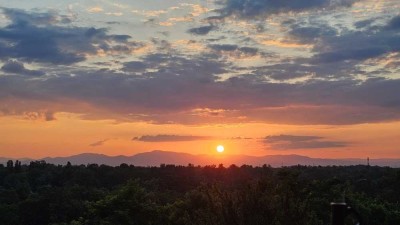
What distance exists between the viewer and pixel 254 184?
1083 centimetres

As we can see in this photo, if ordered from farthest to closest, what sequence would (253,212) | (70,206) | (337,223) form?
(70,206)
(253,212)
(337,223)

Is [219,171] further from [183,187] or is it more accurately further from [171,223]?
[171,223]

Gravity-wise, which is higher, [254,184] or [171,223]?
[254,184]

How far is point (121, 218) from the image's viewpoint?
2561 cm

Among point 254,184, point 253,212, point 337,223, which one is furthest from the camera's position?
point 254,184

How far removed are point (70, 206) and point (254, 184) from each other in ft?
134

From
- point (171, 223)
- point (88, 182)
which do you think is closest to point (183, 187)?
point (88, 182)

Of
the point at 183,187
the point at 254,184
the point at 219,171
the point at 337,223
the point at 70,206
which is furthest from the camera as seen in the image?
the point at 219,171

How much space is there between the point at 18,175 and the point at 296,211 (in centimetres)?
8334

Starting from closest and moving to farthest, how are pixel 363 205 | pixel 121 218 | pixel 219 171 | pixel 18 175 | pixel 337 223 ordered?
pixel 337 223 < pixel 121 218 < pixel 363 205 < pixel 18 175 < pixel 219 171

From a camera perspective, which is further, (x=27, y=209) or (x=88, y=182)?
(x=88, y=182)

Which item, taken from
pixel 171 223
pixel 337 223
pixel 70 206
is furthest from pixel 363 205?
pixel 70 206

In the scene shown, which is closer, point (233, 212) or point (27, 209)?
point (233, 212)

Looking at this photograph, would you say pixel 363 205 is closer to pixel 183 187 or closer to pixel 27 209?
pixel 27 209
